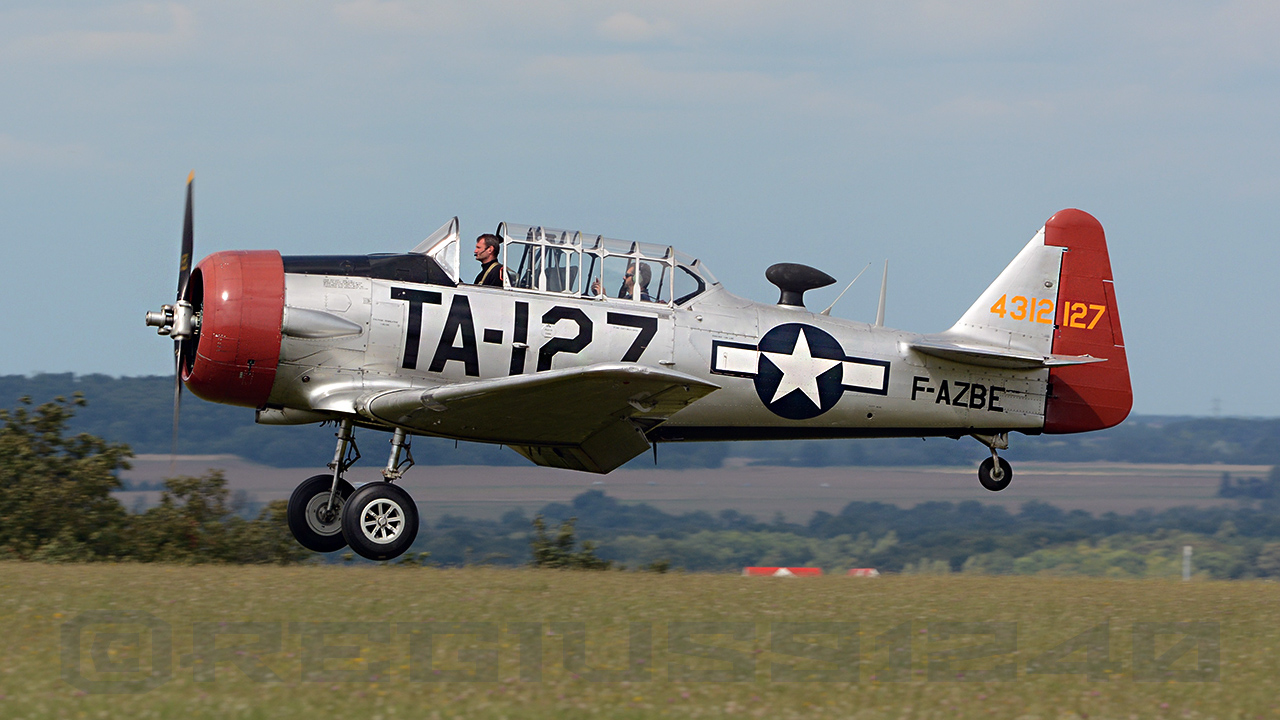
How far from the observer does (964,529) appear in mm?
50406

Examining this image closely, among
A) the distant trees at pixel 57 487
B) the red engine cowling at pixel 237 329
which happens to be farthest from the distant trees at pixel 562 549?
the distant trees at pixel 57 487

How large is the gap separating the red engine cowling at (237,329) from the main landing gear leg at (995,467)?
694 cm

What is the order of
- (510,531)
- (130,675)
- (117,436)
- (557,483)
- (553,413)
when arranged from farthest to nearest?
(557,483)
(117,436)
(510,531)
(553,413)
(130,675)

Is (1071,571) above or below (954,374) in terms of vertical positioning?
below

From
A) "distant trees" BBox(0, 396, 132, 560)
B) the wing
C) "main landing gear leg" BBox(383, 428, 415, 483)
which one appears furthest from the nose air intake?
"distant trees" BBox(0, 396, 132, 560)

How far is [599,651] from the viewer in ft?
22.8

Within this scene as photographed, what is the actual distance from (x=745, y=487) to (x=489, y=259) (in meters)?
36.8

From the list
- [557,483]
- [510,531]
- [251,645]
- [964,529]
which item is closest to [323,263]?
[251,645]

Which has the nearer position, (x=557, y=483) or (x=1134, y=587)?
(x=1134, y=587)

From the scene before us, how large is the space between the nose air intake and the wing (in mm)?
1990

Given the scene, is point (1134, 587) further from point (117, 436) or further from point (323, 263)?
point (117, 436)

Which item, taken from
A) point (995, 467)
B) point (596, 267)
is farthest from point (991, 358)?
point (596, 267)

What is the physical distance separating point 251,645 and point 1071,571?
3730cm

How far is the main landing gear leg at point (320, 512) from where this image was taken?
11.2 m
